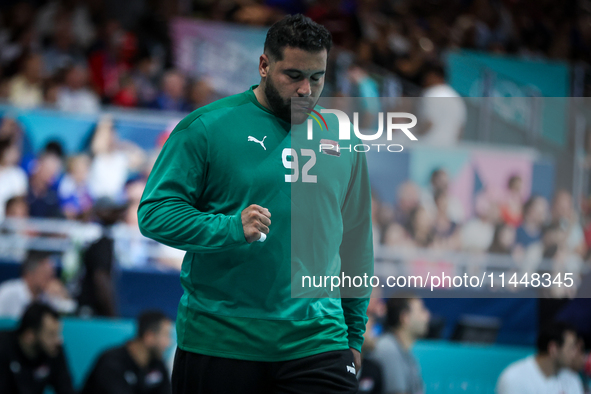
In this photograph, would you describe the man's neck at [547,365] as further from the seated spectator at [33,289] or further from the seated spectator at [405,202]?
the seated spectator at [33,289]

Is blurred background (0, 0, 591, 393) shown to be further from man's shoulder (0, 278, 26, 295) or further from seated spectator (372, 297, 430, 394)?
seated spectator (372, 297, 430, 394)

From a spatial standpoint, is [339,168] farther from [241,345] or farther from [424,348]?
[424,348]

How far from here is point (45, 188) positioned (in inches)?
210

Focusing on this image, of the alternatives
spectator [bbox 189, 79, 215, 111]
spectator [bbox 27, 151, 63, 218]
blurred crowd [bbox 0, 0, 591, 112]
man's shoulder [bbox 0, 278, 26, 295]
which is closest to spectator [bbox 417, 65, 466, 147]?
blurred crowd [bbox 0, 0, 591, 112]

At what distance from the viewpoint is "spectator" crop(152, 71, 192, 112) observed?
6453mm

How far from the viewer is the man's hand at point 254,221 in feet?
6.31

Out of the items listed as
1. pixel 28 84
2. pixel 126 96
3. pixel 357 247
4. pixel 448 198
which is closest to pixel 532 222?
pixel 448 198

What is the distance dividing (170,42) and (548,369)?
484 centimetres

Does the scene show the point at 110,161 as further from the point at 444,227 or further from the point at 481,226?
the point at 481,226

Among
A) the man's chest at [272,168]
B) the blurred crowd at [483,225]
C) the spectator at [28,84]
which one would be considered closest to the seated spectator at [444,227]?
the blurred crowd at [483,225]

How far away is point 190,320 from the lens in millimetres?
2129

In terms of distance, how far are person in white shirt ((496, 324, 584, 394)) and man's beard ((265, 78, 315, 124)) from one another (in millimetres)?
3465

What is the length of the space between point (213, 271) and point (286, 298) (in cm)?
24

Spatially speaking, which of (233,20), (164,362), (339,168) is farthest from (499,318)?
(233,20)
